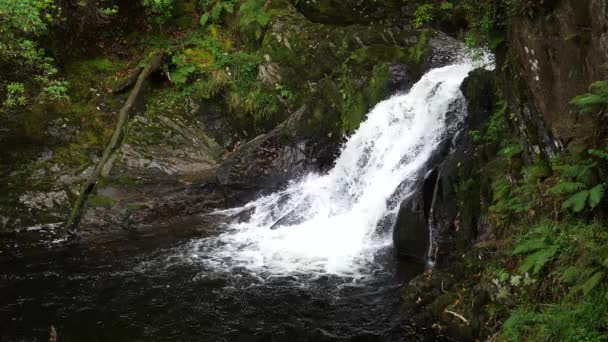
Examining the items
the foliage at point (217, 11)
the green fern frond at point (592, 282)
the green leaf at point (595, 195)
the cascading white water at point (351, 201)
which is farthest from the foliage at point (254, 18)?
the green fern frond at point (592, 282)

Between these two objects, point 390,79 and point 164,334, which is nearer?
point 164,334

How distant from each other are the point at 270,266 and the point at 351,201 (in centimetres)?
310

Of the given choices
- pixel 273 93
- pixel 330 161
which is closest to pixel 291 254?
pixel 330 161

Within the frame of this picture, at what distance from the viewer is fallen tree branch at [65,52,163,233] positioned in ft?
38.7

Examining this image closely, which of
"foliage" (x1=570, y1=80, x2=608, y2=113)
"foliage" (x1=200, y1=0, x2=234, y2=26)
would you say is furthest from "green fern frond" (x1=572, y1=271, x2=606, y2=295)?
"foliage" (x1=200, y1=0, x2=234, y2=26)

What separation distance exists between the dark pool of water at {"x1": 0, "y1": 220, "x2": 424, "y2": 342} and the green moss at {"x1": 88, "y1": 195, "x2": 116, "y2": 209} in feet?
7.38

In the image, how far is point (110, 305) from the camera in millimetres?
7969

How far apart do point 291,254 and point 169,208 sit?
4.21 m

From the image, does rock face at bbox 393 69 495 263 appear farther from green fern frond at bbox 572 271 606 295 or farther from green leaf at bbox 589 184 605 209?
green fern frond at bbox 572 271 606 295

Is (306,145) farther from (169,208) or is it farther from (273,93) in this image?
(169,208)

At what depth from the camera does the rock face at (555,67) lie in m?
5.13

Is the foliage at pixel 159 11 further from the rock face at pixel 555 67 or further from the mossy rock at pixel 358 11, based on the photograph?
the rock face at pixel 555 67

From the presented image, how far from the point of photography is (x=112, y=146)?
44.1 ft

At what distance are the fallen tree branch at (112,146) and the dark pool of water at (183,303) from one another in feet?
6.33
